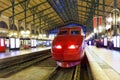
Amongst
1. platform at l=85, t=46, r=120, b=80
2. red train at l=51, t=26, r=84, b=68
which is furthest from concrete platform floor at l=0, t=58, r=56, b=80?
platform at l=85, t=46, r=120, b=80

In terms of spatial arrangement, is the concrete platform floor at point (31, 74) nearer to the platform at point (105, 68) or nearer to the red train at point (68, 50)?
the red train at point (68, 50)

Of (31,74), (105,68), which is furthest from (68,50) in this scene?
(105,68)

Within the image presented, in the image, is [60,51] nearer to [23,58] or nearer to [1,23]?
[23,58]

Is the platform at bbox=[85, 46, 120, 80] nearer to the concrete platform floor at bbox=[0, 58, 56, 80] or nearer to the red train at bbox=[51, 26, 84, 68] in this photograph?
the red train at bbox=[51, 26, 84, 68]

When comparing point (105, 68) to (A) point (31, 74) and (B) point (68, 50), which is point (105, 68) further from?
(A) point (31, 74)

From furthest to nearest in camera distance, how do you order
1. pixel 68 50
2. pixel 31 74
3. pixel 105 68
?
pixel 31 74, pixel 68 50, pixel 105 68

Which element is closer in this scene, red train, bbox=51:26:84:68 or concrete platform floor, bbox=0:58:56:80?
concrete platform floor, bbox=0:58:56:80

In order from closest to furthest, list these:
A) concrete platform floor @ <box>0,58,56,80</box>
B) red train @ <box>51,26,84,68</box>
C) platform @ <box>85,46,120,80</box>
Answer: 1. platform @ <box>85,46,120,80</box>
2. concrete platform floor @ <box>0,58,56,80</box>
3. red train @ <box>51,26,84,68</box>

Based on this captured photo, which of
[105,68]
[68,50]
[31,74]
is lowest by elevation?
[31,74]

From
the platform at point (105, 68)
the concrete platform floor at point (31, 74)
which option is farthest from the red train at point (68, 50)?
the concrete platform floor at point (31, 74)

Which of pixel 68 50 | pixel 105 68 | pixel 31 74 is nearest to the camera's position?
pixel 105 68

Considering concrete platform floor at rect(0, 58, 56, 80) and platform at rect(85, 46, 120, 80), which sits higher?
platform at rect(85, 46, 120, 80)

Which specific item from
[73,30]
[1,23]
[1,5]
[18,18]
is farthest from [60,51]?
[18,18]

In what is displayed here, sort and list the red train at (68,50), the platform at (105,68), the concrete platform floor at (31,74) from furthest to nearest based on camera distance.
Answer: the red train at (68,50) → the concrete platform floor at (31,74) → the platform at (105,68)
